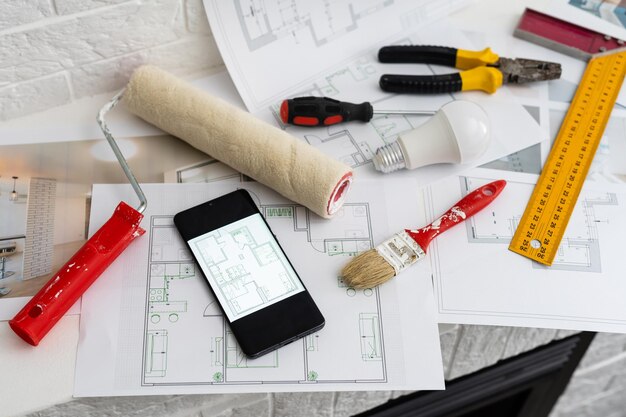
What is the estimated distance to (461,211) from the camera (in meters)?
0.75

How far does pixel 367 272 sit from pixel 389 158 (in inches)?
5.8

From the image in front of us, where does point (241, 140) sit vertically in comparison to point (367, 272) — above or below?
above

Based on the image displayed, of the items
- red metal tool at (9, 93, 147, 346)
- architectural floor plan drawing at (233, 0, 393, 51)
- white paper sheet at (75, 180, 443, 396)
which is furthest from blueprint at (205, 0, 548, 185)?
red metal tool at (9, 93, 147, 346)

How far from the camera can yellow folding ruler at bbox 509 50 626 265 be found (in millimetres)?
763

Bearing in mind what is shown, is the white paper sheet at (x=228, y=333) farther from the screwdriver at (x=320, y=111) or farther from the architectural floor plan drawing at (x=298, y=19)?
the architectural floor plan drawing at (x=298, y=19)

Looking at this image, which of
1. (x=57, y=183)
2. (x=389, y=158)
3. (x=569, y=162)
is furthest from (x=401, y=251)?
(x=57, y=183)

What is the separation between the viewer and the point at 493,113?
86 centimetres

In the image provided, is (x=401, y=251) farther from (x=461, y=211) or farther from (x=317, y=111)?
(x=317, y=111)

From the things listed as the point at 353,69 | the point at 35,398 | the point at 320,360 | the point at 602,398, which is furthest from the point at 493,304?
the point at 602,398

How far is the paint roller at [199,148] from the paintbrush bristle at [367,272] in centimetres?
7

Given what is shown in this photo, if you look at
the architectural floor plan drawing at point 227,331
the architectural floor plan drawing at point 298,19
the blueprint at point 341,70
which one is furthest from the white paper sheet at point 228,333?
the architectural floor plan drawing at point 298,19

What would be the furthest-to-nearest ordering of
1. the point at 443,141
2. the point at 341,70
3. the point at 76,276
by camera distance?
the point at 341,70 → the point at 443,141 → the point at 76,276

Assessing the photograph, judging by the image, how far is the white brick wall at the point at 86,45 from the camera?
74 centimetres

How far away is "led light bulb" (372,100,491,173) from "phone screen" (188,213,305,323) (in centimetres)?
17
